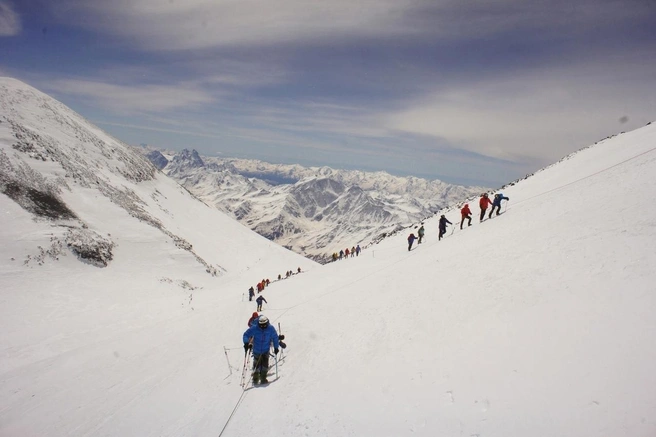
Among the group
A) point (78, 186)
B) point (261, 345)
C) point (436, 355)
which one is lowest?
point (261, 345)

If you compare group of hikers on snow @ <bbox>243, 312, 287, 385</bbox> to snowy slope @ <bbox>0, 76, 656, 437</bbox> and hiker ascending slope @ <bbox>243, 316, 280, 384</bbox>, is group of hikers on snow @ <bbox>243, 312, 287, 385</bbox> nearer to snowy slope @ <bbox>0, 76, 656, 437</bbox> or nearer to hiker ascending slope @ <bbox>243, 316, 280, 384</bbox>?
hiker ascending slope @ <bbox>243, 316, 280, 384</bbox>

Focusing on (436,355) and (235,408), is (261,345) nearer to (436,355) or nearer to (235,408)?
(235,408)

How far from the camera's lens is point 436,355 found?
349 inches

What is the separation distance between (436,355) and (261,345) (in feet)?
19.2

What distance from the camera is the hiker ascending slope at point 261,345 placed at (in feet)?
35.1

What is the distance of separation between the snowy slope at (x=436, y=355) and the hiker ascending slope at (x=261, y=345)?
1.73 ft

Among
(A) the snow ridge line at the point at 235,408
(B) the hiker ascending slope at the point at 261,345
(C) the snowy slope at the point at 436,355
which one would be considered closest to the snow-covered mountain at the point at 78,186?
(C) the snowy slope at the point at 436,355

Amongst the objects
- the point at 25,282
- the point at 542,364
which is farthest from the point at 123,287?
the point at 542,364

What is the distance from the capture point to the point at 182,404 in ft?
33.8

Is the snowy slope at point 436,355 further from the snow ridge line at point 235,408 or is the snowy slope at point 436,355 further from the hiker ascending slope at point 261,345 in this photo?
the hiker ascending slope at point 261,345

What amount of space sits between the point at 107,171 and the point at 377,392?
7325 cm

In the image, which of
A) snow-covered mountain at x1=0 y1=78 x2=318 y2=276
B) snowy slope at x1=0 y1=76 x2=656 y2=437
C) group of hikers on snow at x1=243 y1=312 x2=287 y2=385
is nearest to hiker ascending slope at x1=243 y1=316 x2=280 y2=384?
group of hikers on snow at x1=243 y1=312 x2=287 y2=385

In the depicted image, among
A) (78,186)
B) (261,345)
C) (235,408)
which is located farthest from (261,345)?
(78,186)

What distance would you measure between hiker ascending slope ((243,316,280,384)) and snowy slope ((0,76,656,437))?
527 mm
